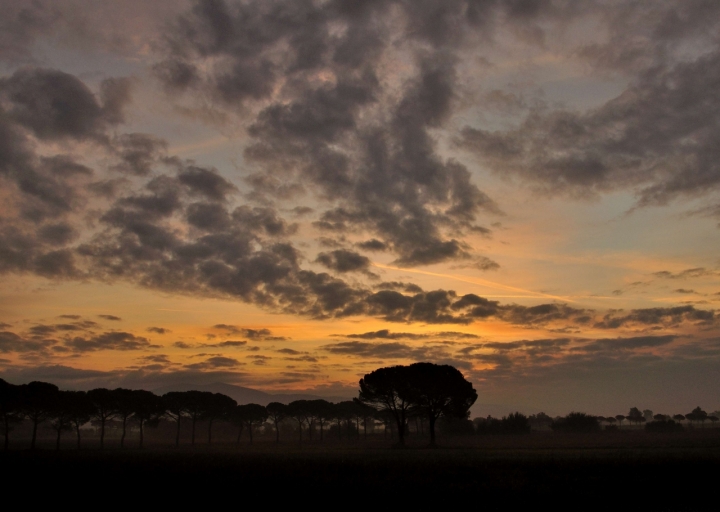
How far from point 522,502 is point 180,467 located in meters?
22.4

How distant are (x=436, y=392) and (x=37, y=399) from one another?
2573 inches

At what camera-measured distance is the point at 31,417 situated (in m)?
89.1

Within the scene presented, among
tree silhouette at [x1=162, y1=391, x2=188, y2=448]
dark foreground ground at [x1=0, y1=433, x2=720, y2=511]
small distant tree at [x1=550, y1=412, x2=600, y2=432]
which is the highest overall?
tree silhouette at [x1=162, y1=391, x2=188, y2=448]

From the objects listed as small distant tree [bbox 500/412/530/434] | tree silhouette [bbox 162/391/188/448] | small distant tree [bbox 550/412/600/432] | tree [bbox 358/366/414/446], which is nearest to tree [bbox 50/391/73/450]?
tree silhouette [bbox 162/391/188/448]

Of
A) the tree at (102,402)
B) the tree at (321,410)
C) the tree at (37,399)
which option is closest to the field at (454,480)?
the tree at (37,399)

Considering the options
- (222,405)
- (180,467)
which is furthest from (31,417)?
(180,467)

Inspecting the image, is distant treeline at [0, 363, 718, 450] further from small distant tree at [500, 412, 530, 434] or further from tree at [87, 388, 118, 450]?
small distant tree at [500, 412, 530, 434]

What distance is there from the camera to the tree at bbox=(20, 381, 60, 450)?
8662cm

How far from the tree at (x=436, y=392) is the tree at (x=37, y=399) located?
59974 millimetres

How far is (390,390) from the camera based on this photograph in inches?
3563

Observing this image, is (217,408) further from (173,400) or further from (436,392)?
(436,392)

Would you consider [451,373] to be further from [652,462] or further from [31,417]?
[31,417]

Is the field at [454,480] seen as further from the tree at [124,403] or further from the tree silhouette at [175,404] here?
the tree silhouette at [175,404]

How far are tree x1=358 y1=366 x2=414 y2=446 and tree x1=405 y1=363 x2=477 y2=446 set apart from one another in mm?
1036
